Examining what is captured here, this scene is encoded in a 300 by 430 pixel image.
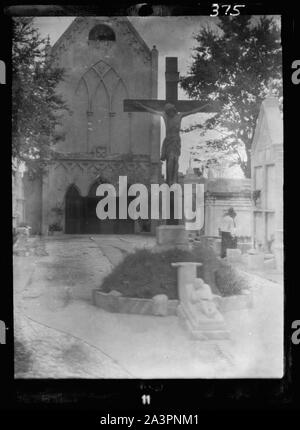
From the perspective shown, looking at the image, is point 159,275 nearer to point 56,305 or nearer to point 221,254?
point 221,254

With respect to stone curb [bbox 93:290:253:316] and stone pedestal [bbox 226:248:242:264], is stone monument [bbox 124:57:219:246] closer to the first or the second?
stone pedestal [bbox 226:248:242:264]

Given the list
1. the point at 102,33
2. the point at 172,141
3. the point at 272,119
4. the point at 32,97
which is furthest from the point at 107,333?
the point at 102,33

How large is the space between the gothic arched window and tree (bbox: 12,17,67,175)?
1.27 ft

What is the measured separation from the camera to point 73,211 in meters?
4.50

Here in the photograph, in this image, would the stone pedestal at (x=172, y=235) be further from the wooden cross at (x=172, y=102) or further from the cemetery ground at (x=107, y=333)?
the wooden cross at (x=172, y=102)

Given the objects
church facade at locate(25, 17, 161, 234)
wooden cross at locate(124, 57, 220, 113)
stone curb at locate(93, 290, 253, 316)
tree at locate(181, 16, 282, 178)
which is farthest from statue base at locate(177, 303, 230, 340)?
wooden cross at locate(124, 57, 220, 113)

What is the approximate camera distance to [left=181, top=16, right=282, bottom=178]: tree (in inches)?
170

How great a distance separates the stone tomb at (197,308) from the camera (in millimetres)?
4227

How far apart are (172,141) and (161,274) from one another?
1138 mm

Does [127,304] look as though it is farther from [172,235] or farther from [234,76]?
[234,76]

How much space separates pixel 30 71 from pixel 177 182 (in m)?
1.55

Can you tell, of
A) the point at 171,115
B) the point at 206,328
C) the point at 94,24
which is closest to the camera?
the point at 206,328
